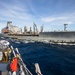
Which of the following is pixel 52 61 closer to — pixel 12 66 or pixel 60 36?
pixel 12 66

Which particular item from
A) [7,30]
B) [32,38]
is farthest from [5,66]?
[7,30]

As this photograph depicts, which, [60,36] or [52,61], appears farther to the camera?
[60,36]

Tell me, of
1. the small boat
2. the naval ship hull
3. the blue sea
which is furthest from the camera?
the naval ship hull

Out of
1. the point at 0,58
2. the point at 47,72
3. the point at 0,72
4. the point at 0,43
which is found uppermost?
the point at 0,43

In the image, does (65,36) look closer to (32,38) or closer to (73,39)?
(73,39)

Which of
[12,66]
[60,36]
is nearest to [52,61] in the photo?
[12,66]

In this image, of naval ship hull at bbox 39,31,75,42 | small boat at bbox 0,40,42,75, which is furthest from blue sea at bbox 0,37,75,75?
naval ship hull at bbox 39,31,75,42

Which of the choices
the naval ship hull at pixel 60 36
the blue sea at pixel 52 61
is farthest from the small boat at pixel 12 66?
the naval ship hull at pixel 60 36

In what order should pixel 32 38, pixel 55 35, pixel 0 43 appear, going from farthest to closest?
pixel 32 38
pixel 55 35
pixel 0 43

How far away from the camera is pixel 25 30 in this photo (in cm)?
12156

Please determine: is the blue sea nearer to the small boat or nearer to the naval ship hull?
the small boat

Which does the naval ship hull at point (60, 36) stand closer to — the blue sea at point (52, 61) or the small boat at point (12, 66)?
the blue sea at point (52, 61)

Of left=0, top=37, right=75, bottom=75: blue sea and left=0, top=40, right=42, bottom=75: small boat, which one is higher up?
left=0, top=40, right=42, bottom=75: small boat

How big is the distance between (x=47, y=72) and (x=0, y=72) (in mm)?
9988
